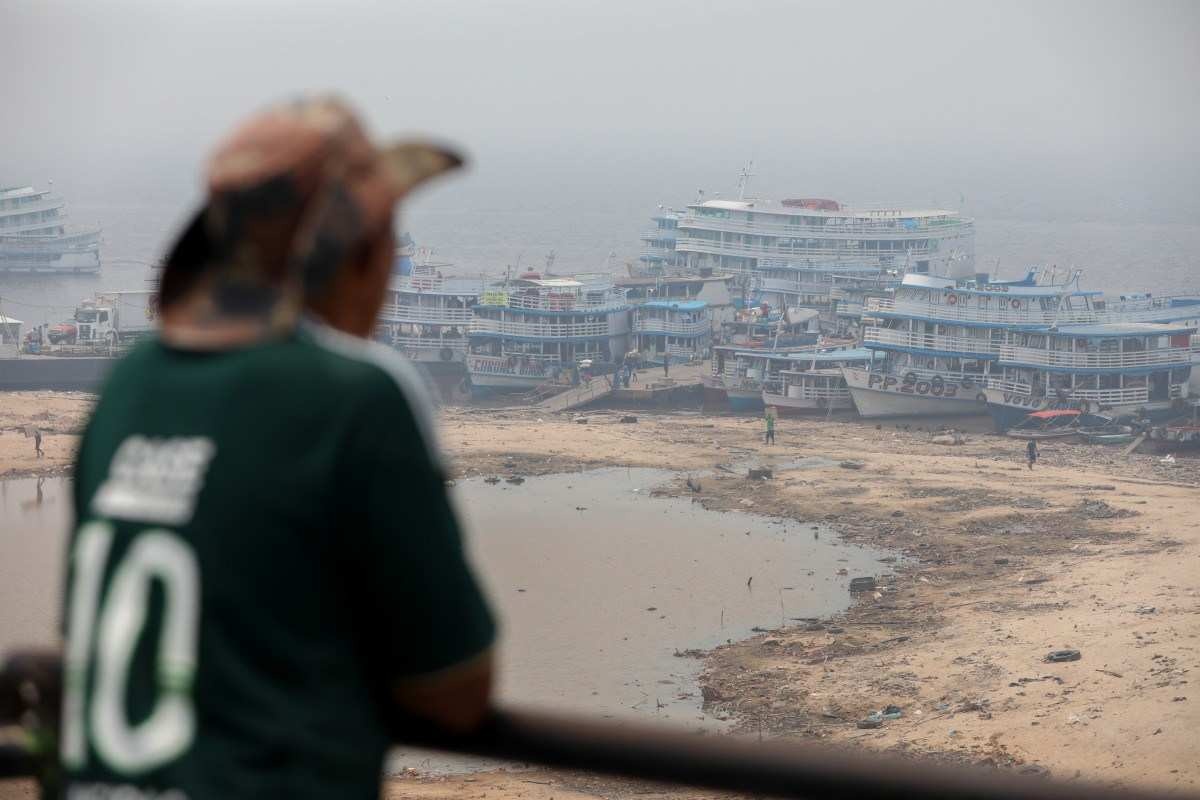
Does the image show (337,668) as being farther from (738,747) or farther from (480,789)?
(480,789)

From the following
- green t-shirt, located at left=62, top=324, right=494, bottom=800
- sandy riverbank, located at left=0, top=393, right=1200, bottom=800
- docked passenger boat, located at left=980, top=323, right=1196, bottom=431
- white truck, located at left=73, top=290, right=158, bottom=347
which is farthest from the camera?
white truck, located at left=73, top=290, right=158, bottom=347

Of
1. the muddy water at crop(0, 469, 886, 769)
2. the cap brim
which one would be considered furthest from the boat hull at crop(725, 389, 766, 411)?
the cap brim

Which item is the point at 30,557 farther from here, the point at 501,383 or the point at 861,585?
the point at 501,383

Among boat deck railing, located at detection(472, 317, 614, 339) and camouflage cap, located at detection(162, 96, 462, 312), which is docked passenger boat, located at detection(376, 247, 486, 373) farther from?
camouflage cap, located at detection(162, 96, 462, 312)

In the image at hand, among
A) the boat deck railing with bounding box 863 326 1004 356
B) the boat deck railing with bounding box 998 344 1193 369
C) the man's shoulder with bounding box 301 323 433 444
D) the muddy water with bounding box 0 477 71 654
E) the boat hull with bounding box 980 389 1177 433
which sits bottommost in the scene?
the muddy water with bounding box 0 477 71 654

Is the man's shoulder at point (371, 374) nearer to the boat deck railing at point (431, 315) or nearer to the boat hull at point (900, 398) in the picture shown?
the boat hull at point (900, 398)

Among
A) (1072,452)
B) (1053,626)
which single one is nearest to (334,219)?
(1053,626)
